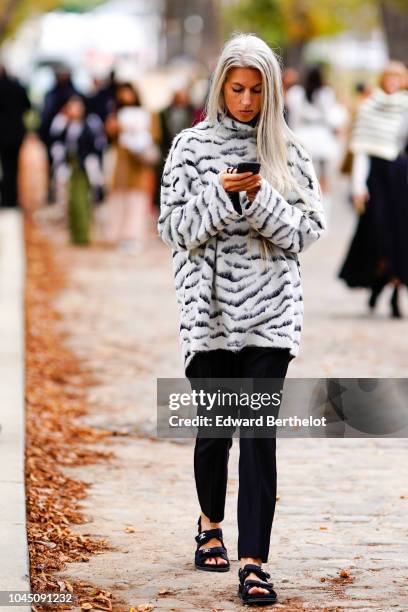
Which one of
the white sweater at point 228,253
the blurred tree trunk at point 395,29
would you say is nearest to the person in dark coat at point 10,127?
the blurred tree trunk at point 395,29

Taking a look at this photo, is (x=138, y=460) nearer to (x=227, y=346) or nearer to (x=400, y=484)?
(x=400, y=484)

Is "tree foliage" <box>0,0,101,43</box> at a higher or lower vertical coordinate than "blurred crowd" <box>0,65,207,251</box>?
higher

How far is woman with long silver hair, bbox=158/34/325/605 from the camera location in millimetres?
5586

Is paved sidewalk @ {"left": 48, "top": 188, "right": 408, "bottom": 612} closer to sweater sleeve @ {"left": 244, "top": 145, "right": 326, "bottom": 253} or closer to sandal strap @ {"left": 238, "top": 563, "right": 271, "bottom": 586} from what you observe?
sandal strap @ {"left": 238, "top": 563, "right": 271, "bottom": 586}

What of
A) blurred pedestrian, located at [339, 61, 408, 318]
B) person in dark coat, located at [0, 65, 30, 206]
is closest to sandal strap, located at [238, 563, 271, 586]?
blurred pedestrian, located at [339, 61, 408, 318]

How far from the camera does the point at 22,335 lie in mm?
11555

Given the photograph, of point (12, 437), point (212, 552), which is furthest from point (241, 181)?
point (12, 437)

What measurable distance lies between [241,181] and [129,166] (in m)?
14.8

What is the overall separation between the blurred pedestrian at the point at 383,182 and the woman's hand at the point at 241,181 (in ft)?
25.5

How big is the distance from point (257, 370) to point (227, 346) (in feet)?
0.41

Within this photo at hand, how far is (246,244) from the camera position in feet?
18.7

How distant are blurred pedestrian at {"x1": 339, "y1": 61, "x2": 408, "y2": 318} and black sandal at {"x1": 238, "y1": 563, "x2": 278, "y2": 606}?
7.74 metres

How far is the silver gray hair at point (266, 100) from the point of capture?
5.56 meters

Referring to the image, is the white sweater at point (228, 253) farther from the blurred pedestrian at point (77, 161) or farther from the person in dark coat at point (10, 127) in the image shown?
the person in dark coat at point (10, 127)
